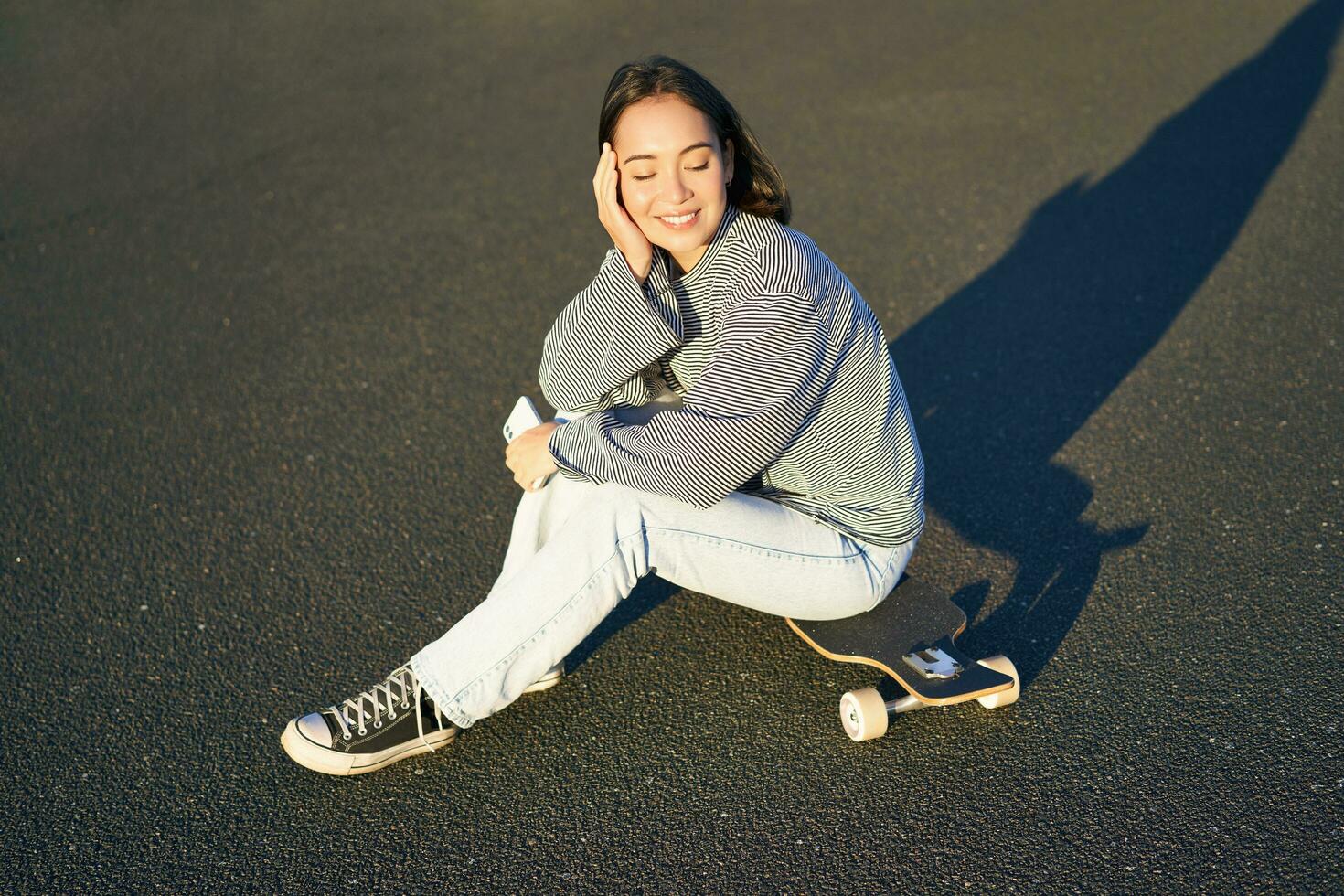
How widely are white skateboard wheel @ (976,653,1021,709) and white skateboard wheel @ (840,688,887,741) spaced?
27cm

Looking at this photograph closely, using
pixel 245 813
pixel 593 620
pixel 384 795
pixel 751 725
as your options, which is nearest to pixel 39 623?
pixel 245 813

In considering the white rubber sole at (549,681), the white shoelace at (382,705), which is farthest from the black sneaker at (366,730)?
the white rubber sole at (549,681)

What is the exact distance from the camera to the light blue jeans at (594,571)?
9.12ft

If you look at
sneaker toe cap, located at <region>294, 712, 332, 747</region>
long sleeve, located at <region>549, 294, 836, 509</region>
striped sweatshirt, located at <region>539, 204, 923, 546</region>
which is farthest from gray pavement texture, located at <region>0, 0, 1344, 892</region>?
long sleeve, located at <region>549, 294, 836, 509</region>

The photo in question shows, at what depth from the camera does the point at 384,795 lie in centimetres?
294

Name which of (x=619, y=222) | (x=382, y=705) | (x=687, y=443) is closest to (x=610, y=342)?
(x=619, y=222)

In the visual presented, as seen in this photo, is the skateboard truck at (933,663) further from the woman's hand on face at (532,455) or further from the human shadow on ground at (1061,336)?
the woman's hand on face at (532,455)

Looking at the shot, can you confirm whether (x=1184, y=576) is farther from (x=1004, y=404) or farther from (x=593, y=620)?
(x=593, y=620)

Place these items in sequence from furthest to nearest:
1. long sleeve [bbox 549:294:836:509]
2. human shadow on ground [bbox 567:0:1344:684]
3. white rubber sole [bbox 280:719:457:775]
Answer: human shadow on ground [bbox 567:0:1344:684]
white rubber sole [bbox 280:719:457:775]
long sleeve [bbox 549:294:836:509]

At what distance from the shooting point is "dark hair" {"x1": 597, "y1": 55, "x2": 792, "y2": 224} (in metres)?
2.79

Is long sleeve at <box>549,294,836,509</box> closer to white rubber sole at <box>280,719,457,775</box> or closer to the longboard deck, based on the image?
the longboard deck

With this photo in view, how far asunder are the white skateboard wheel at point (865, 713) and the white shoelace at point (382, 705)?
104 centimetres

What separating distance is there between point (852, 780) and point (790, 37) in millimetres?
5828

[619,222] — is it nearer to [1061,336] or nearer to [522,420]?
[522,420]
